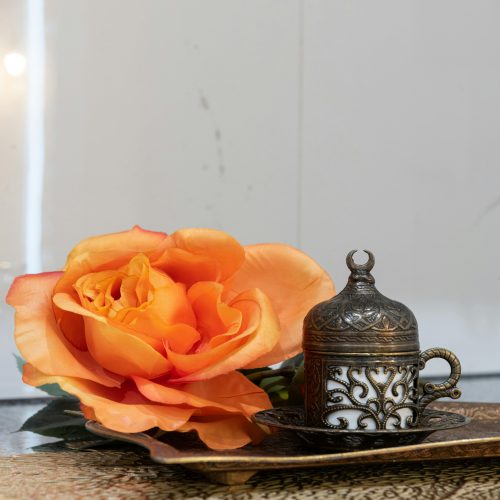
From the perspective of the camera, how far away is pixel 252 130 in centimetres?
108

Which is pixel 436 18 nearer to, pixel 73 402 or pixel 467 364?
pixel 467 364

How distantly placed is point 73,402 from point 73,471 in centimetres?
10

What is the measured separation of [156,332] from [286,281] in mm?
90

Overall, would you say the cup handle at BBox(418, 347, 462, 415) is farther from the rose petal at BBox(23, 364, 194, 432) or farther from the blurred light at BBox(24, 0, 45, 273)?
the blurred light at BBox(24, 0, 45, 273)

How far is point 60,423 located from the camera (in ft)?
1.69

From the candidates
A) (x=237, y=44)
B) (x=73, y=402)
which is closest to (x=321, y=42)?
(x=237, y=44)

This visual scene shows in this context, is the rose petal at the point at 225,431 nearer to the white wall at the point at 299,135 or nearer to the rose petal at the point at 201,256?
the rose petal at the point at 201,256

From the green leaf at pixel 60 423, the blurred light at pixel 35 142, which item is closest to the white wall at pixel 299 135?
the blurred light at pixel 35 142

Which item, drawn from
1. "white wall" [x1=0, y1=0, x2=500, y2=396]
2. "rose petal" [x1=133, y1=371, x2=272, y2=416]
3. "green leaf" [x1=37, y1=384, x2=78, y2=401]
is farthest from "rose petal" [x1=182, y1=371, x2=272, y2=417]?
"white wall" [x1=0, y1=0, x2=500, y2=396]

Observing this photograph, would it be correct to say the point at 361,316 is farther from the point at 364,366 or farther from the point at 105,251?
the point at 105,251

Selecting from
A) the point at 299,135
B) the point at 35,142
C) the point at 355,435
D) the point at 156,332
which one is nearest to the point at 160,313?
the point at 156,332

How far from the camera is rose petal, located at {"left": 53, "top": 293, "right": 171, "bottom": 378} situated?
1.30 feet

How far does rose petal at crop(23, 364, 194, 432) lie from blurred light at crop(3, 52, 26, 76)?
2.13 feet

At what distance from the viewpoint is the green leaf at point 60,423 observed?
0.51 metres
